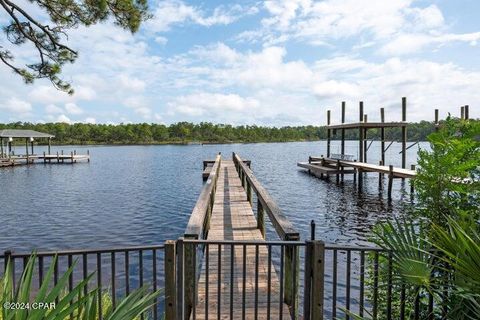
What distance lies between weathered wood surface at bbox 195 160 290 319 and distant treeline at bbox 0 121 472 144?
118 m

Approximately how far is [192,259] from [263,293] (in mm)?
1801

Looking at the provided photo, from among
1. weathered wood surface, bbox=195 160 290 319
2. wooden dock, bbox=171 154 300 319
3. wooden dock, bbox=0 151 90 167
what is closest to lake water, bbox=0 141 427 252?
weathered wood surface, bbox=195 160 290 319

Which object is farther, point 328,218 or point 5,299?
point 328,218

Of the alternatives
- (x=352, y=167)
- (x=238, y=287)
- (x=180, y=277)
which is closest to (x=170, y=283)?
(x=180, y=277)

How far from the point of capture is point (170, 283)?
3.96 m

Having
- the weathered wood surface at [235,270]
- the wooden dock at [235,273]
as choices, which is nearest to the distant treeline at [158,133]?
the weathered wood surface at [235,270]

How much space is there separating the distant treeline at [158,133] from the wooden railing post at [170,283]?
4924 inches

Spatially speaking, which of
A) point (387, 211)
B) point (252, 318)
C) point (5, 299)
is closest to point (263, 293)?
point (252, 318)

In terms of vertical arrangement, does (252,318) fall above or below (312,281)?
below

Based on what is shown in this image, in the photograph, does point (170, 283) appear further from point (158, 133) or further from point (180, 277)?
point (158, 133)

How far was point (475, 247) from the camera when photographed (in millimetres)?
2703

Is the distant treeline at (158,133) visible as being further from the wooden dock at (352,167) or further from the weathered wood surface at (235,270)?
the weathered wood surface at (235,270)

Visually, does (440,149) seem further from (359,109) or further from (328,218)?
(359,109)

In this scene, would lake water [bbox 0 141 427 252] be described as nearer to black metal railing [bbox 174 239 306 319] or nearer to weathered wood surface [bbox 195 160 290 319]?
weathered wood surface [bbox 195 160 290 319]
